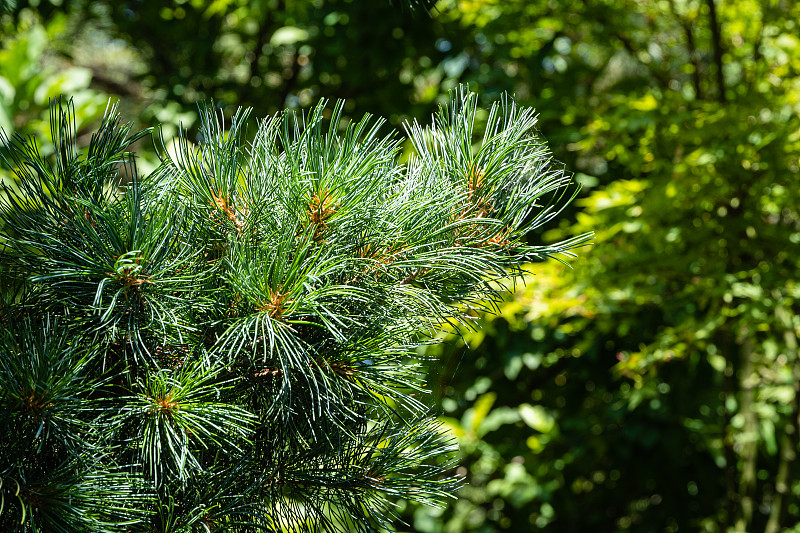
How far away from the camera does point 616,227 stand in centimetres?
231

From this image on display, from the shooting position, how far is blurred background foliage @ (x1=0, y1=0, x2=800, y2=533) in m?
2.18

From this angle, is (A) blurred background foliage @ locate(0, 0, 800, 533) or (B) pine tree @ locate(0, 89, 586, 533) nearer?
(B) pine tree @ locate(0, 89, 586, 533)

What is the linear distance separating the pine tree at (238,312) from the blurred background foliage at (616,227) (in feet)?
3.28

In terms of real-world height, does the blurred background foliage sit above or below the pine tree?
below

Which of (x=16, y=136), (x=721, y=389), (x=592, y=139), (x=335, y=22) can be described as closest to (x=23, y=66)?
(x=335, y=22)

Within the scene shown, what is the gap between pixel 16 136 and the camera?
2.22 ft

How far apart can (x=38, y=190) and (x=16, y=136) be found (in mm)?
59

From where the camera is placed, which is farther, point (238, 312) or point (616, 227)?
point (616, 227)

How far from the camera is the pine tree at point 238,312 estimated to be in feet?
2.11

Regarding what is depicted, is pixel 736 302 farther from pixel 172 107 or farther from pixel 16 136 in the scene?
pixel 172 107

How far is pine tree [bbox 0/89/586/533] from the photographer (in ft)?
2.11

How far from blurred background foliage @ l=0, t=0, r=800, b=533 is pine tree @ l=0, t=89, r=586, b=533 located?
1.00 metres

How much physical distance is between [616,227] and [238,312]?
1.86 meters

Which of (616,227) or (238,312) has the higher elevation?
(238,312)
